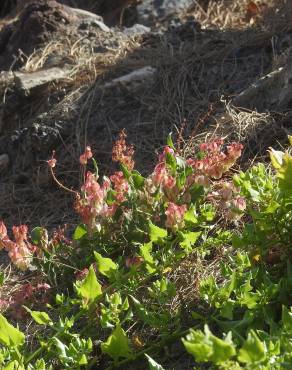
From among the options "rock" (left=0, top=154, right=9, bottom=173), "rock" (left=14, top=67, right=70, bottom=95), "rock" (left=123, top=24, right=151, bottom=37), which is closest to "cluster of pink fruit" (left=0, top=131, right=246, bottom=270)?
"rock" (left=0, top=154, right=9, bottom=173)

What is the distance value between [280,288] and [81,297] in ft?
2.19

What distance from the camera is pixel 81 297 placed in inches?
95.0

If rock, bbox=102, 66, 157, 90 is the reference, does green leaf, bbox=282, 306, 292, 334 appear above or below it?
above

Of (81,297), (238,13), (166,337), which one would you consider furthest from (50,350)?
(238,13)

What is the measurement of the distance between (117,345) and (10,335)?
339 mm

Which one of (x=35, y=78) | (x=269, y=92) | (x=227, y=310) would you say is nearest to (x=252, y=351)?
(x=227, y=310)

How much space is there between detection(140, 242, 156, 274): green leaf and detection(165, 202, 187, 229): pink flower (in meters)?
0.11

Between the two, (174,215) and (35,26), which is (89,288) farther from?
(35,26)

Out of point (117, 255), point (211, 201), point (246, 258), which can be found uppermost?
point (246, 258)

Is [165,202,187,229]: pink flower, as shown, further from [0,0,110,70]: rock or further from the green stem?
[0,0,110,70]: rock

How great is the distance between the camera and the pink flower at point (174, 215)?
98.1 inches

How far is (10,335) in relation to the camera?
227 centimetres

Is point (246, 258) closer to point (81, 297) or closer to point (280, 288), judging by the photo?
point (280, 288)

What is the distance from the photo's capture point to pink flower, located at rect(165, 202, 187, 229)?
2492 millimetres
